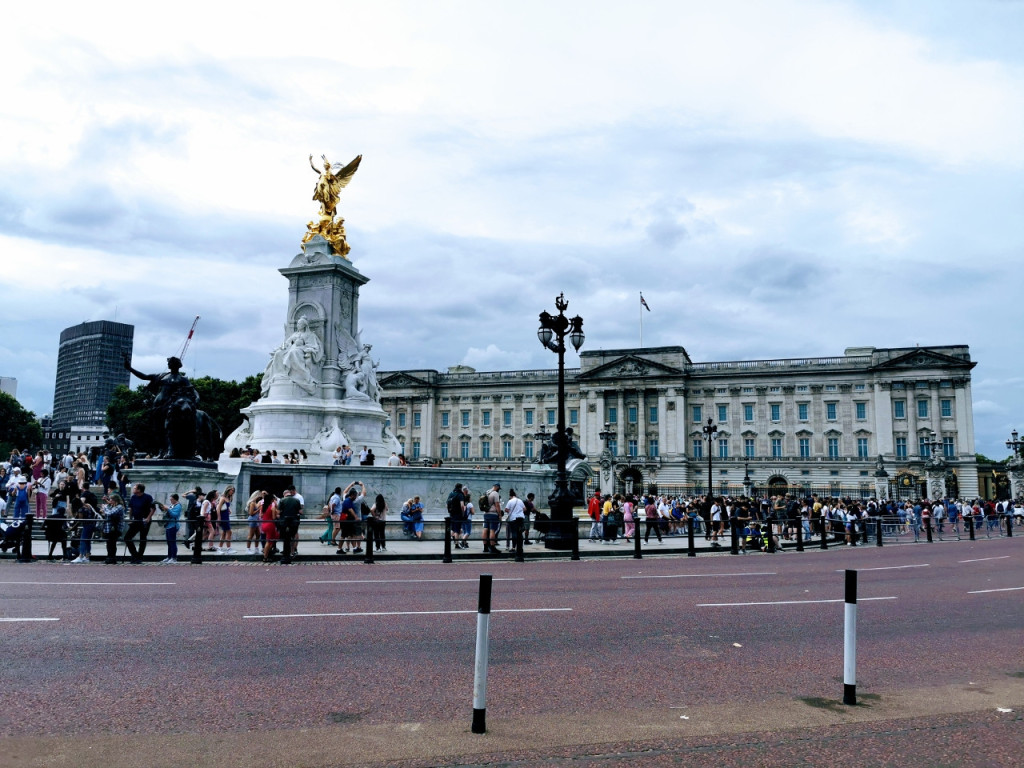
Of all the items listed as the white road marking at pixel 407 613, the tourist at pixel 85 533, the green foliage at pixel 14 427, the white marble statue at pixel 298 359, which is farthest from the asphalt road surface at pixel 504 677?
the green foliage at pixel 14 427

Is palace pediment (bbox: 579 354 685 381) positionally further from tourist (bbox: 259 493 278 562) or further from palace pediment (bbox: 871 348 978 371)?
tourist (bbox: 259 493 278 562)

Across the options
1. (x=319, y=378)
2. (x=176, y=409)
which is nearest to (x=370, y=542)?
(x=176, y=409)

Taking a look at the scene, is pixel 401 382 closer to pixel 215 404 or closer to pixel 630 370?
pixel 630 370

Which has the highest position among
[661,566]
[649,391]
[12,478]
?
[649,391]

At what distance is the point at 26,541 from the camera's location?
18484 millimetres

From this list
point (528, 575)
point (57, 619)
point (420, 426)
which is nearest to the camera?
point (57, 619)

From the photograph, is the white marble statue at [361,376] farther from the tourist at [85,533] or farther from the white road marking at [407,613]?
the white road marking at [407,613]

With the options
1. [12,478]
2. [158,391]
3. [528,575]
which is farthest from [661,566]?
[12,478]

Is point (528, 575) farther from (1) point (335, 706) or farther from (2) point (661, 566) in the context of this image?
(1) point (335, 706)

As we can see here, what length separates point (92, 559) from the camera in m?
19.1

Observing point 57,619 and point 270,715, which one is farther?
point 57,619

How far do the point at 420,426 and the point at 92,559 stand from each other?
97381mm

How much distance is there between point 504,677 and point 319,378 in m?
28.2

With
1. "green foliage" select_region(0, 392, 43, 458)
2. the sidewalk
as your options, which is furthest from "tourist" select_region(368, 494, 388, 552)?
"green foliage" select_region(0, 392, 43, 458)
